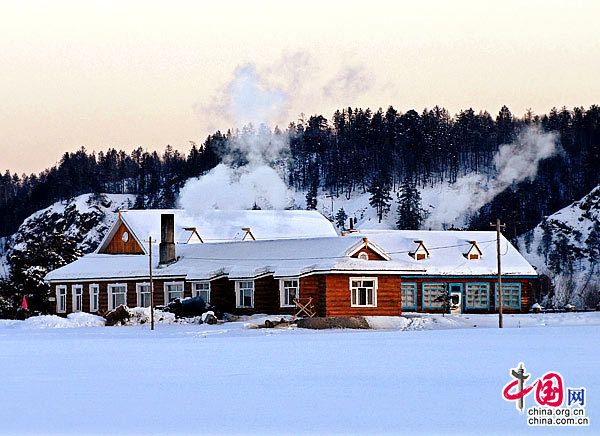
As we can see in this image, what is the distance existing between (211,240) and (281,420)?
6190 centimetres

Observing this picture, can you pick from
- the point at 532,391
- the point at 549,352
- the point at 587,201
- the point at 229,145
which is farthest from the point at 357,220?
the point at 532,391

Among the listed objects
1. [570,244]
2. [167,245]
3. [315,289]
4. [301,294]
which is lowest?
[301,294]

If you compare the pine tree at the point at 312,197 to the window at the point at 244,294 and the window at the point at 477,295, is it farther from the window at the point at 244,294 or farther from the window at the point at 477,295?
the window at the point at 244,294

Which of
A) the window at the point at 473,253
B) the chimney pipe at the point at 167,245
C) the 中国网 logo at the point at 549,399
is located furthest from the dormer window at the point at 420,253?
the 中国网 logo at the point at 549,399

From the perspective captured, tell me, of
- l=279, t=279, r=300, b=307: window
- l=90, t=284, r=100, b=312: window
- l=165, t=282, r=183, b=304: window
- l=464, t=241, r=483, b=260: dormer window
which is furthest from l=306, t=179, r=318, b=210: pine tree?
l=279, t=279, r=300, b=307: window

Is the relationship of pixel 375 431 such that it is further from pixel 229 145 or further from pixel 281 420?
pixel 229 145

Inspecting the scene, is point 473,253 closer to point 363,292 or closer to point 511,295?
point 511,295

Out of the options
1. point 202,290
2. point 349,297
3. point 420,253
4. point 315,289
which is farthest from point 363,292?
point 420,253

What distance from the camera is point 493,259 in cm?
8031

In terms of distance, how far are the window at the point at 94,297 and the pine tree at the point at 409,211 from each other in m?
85.7

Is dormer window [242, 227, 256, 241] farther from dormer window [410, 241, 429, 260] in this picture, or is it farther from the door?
the door

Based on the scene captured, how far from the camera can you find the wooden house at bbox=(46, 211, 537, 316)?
6412 centimetres

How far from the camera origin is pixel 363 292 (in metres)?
64.3

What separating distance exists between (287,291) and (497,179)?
104776mm
